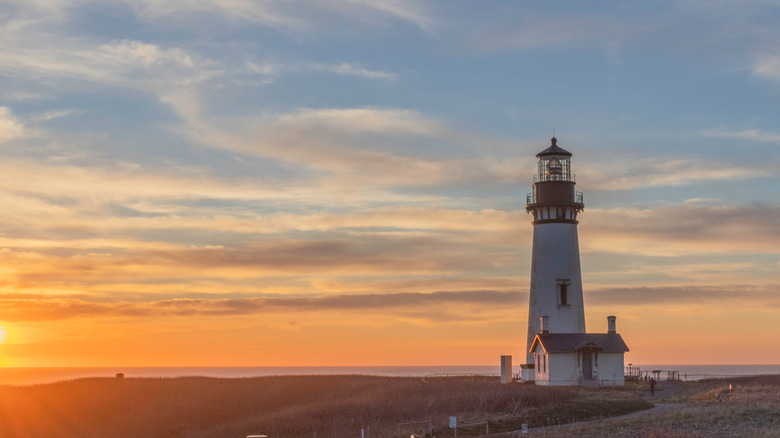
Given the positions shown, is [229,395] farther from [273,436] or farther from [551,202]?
[551,202]

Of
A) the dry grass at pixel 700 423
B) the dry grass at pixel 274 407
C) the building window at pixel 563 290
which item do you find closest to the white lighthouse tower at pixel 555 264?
the building window at pixel 563 290

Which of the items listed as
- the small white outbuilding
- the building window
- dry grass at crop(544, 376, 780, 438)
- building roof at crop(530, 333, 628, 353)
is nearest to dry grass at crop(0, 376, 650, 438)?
dry grass at crop(544, 376, 780, 438)

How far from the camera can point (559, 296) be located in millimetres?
63875

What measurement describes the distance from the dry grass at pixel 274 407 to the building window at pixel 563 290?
8428 millimetres

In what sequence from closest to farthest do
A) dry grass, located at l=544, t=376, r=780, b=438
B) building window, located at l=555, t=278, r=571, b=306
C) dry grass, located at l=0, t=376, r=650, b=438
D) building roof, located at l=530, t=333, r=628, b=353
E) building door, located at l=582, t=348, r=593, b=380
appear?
dry grass, located at l=544, t=376, r=780, b=438 < dry grass, located at l=0, t=376, r=650, b=438 < building roof, located at l=530, t=333, r=628, b=353 < building door, located at l=582, t=348, r=593, b=380 < building window, located at l=555, t=278, r=571, b=306

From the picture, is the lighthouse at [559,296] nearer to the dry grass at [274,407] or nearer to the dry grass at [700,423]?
the dry grass at [274,407]

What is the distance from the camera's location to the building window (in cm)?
6378

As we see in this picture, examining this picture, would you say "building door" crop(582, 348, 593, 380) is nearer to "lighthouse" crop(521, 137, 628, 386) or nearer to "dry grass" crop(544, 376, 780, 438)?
"lighthouse" crop(521, 137, 628, 386)

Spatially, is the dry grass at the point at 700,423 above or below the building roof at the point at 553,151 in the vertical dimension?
below

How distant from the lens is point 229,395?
63562mm

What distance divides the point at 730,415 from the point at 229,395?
1446 inches

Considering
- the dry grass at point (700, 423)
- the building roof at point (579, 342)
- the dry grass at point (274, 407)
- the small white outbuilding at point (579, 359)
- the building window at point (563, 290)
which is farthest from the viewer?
the building window at point (563, 290)

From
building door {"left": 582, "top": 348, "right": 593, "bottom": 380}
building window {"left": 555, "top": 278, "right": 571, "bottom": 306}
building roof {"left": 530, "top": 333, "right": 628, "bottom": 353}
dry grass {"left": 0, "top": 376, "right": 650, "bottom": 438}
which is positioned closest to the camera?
dry grass {"left": 0, "top": 376, "right": 650, "bottom": 438}

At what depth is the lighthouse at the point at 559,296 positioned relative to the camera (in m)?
61.5
